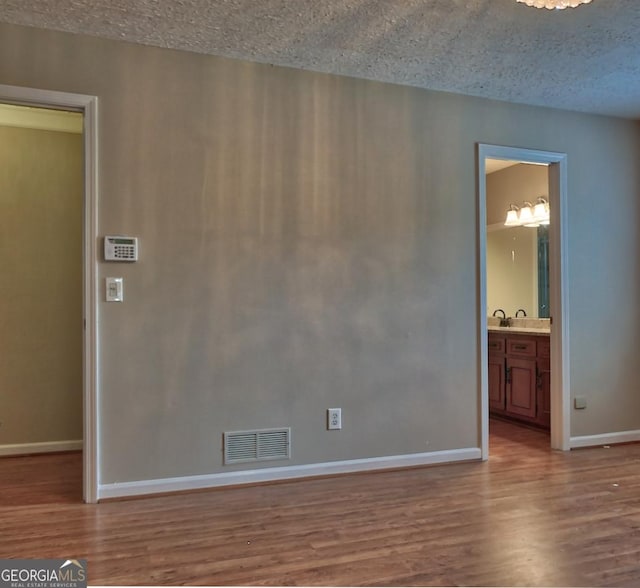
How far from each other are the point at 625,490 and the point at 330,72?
292 centimetres

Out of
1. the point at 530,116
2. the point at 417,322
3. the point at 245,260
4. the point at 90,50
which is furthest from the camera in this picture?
the point at 530,116

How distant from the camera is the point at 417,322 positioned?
3.39 m

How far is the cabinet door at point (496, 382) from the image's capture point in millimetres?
4773

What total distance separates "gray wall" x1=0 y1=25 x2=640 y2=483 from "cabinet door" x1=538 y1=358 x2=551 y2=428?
3.37 feet

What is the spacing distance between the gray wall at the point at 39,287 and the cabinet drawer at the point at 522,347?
Answer: 3525mm

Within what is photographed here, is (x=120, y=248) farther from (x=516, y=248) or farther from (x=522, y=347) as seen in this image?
(x=516, y=248)

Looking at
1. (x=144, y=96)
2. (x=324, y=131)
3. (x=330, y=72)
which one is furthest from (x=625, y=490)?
(x=144, y=96)

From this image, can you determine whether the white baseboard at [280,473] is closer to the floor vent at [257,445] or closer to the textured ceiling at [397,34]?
the floor vent at [257,445]

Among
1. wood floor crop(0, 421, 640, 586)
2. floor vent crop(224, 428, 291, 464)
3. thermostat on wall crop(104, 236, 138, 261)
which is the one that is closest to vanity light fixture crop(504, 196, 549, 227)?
wood floor crop(0, 421, 640, 586)

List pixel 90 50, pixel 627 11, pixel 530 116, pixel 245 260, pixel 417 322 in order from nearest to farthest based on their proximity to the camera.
A: pixel 627 11 → pixel 90 50 → pixel 245 260 → pixel 417 322 → pixel 530 116

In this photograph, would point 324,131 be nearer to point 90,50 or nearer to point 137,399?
point 90,50

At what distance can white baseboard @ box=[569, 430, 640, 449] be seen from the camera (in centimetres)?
382

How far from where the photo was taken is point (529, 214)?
5121 millimetres

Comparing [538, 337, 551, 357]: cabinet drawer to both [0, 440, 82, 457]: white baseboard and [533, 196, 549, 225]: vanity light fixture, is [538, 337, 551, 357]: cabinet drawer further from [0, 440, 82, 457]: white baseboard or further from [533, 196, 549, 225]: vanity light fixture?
[0, 440, 82, 457]: white baseboard
